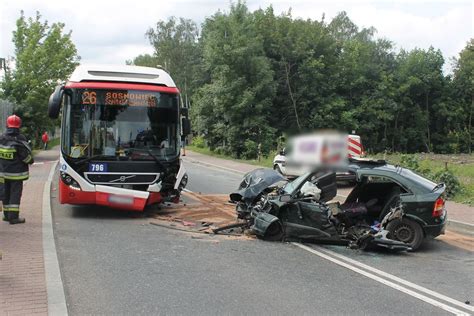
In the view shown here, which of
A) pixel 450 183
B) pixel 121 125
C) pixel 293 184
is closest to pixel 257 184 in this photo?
pixel 293 184

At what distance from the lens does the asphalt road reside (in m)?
5.10

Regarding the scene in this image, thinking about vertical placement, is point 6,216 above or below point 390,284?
above

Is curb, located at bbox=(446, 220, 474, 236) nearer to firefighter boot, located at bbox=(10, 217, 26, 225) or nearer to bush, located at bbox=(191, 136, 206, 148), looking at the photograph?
firefighter boot, located at bbox=(10, 217, 26, 225)

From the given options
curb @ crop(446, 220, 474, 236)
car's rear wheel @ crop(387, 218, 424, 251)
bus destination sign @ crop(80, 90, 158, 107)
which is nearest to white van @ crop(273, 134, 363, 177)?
car's rear wheel @ crop(387, 218, 424, 251)

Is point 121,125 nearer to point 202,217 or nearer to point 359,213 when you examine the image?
point 202,217

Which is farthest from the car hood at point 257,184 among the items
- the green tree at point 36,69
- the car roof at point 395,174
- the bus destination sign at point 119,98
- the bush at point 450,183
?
the green tree at point 36,69

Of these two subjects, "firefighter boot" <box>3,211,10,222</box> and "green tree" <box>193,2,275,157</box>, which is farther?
"green tree" <box>193,2,275,157</box>

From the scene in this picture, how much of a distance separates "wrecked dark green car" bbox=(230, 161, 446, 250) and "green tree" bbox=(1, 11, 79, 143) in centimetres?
2233

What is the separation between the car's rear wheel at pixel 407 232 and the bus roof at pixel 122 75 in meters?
5.35

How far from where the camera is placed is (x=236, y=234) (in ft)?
28.4

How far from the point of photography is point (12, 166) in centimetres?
879

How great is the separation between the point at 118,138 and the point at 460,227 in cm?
705

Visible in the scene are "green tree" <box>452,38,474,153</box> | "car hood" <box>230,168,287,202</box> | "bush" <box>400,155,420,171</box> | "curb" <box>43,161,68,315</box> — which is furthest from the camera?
"green tree" <box>452,38,474,153</box>

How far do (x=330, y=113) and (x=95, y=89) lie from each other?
4834 millimetres
